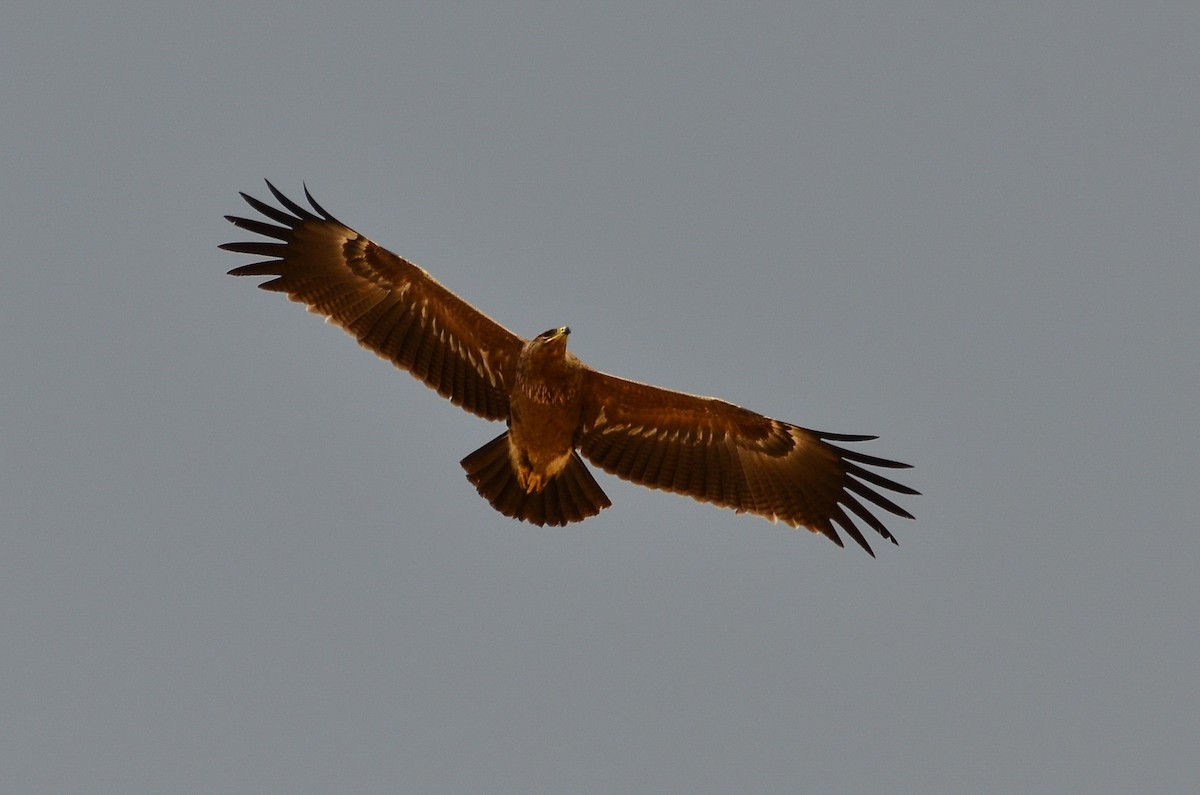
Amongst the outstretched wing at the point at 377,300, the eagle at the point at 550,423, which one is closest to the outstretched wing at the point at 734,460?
the eagle at the point at 550,423

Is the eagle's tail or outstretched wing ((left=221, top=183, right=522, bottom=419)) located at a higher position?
outstretched wing ((left=221, top=183, right=522, bottom=419))

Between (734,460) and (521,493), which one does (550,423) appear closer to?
(521,493)

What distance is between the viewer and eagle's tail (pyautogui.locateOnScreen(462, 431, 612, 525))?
11.7 m

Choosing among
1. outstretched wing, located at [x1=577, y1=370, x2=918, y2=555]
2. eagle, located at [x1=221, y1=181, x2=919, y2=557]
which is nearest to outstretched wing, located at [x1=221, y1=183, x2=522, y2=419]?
eagle, located at [x1=221, y1=181, x2=919, y2=557]

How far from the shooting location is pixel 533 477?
1164cm

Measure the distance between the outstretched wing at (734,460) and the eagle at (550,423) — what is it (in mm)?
11

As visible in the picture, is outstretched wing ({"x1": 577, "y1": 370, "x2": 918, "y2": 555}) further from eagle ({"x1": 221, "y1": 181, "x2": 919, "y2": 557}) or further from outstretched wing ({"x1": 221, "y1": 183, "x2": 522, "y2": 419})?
outstretched wing ({"x1": 221, "y1": 183, "x2": 522, "y2": 419})

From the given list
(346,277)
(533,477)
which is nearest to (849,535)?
(533,477)

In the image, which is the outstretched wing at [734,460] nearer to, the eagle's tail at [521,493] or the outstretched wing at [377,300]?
the eagle's tail at [521,493]

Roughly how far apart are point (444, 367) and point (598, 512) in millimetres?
1809

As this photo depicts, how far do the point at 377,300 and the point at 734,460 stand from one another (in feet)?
11.2

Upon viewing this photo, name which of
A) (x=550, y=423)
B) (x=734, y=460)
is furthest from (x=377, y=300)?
(x=734, y=460)

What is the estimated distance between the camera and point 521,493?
1171 cm

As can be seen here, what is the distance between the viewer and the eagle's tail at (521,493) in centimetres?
1170
